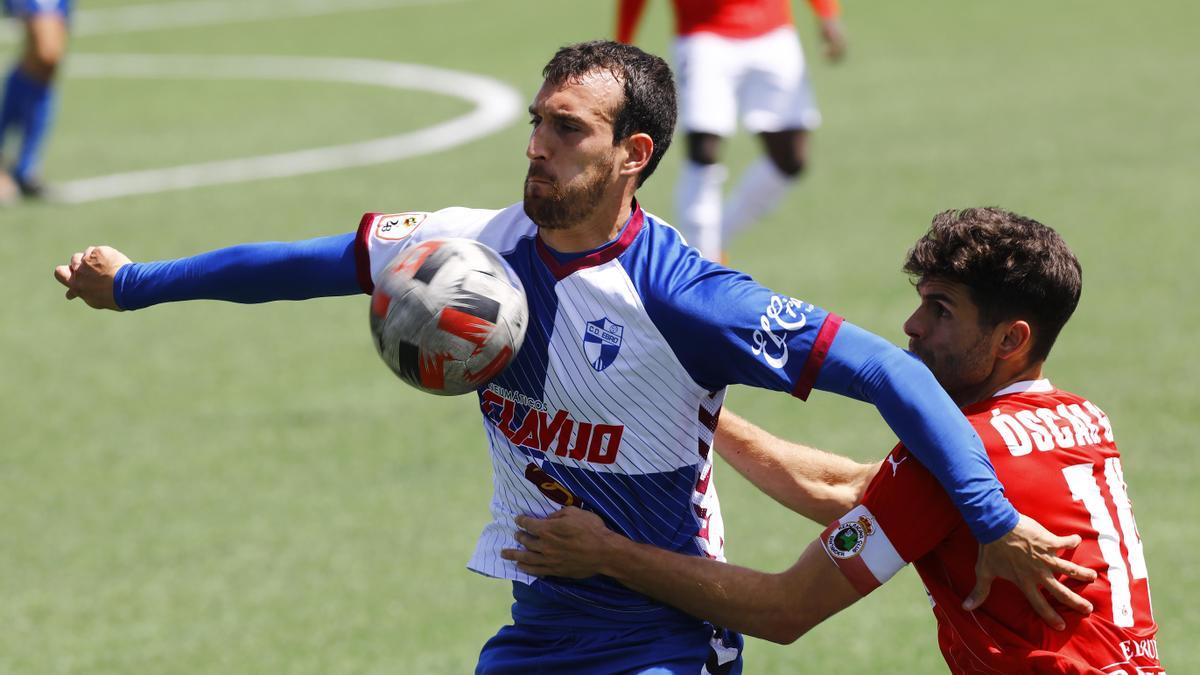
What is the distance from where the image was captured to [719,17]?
11805 mm

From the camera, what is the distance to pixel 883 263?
39.3ft

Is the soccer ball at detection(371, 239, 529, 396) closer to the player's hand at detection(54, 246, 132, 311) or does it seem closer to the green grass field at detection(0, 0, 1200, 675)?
the player's hand at detection(54, 246, 132, 311)

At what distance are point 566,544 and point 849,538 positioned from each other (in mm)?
720

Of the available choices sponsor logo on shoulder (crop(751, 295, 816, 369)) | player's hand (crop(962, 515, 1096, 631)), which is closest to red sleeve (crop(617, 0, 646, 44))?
sponsor logo on shoulder (crop(751, 295, 816, 369))

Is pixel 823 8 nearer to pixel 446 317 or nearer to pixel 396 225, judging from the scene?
pixel 396 225

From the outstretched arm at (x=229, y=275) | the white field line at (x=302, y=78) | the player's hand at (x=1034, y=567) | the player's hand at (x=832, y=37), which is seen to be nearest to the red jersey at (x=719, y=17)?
the player's hand at (x=832, y=37)

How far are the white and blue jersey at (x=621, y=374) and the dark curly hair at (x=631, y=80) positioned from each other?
24cm

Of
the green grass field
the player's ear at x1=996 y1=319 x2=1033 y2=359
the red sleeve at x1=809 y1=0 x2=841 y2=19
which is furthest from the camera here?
the red sleeve at x1=809 y1=0 x2=841 y2=19

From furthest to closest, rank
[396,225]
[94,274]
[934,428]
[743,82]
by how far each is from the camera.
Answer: [743,82] → [94,274] → [396,225] → [934,428]

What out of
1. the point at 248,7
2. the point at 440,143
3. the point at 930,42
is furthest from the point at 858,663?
the point at 248,7

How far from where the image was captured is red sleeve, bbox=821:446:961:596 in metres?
4.18

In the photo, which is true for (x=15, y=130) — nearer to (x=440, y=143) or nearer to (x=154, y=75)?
(x=440, y=143)

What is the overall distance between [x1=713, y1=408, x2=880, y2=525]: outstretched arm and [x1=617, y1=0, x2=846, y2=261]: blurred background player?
6577 mm

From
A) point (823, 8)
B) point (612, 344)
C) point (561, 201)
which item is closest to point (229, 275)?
point (561, 201)
